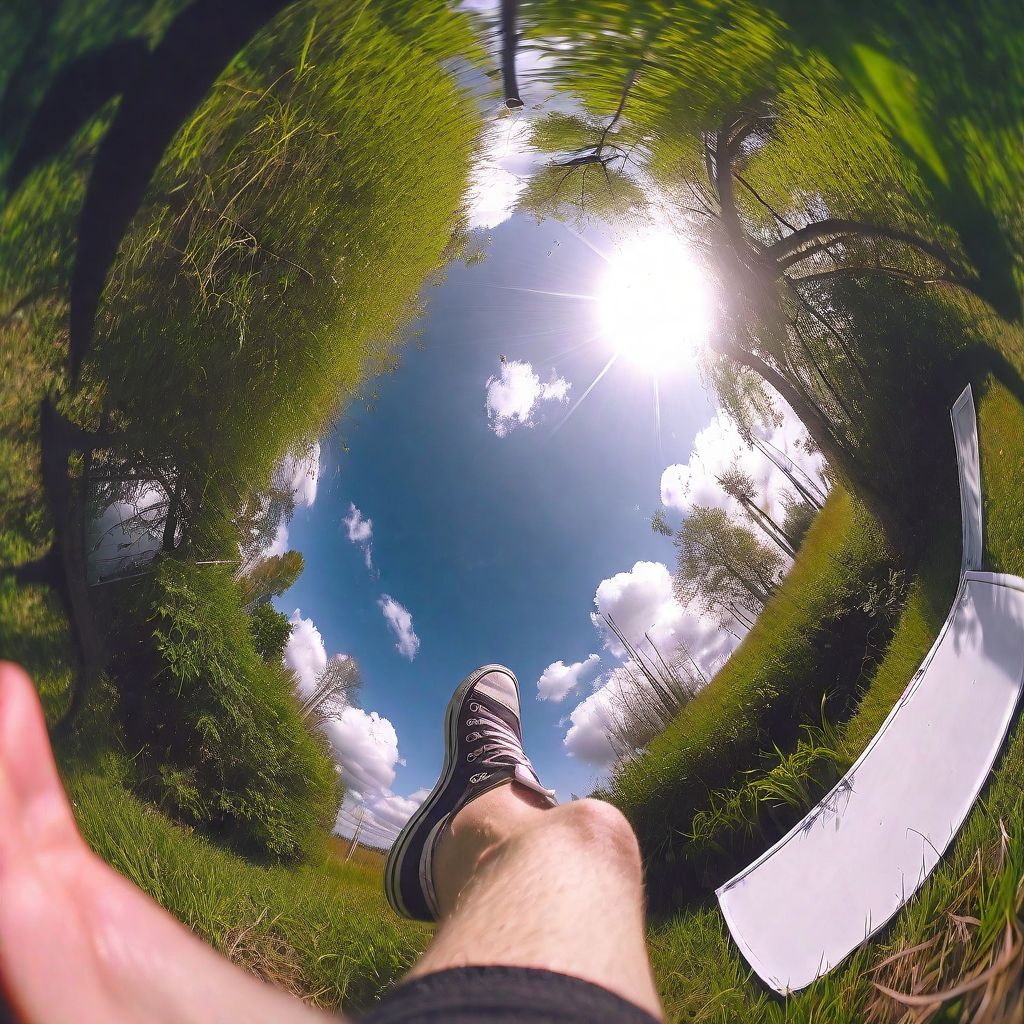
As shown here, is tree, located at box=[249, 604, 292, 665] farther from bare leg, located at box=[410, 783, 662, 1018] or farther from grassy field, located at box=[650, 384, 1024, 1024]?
grassy field, located at box=[650, 384, 1024, 1024]

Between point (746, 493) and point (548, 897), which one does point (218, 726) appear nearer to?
point (548, 897)

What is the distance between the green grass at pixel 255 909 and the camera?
30.1 inches

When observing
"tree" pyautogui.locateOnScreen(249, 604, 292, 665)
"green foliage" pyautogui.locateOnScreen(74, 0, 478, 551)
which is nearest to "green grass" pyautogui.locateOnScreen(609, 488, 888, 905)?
"tree" pyautogui.locateOnScreen(249, 604, 292, 665)

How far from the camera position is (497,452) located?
1.03 metres

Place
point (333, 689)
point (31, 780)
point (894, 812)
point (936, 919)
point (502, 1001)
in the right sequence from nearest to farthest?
point (502, 1001)
point (31, 780)
point (936, 919)
point (894, 812)
point (333, 689)

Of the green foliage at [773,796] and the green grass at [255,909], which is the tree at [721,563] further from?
the green grass at [255,909]

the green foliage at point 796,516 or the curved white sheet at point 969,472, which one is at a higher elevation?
the curved white sheet at point 969,472

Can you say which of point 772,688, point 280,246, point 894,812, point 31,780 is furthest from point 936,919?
point 280,246

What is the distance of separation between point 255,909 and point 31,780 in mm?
504

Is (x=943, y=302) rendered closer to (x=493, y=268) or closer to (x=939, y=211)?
(x=939, y=211)

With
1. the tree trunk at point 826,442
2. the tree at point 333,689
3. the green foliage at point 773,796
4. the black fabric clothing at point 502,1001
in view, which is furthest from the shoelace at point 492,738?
the tree trunk at point 826,442

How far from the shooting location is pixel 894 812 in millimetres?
780

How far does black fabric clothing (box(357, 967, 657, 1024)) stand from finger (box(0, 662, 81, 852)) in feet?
1.27

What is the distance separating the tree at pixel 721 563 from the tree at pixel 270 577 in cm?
86
